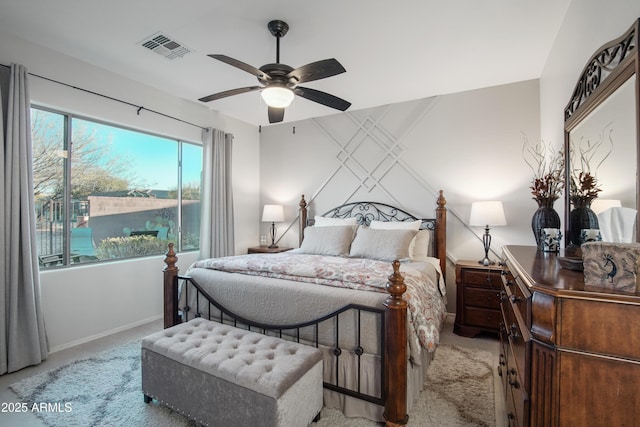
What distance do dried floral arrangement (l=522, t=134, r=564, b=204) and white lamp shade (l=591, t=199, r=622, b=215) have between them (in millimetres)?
588

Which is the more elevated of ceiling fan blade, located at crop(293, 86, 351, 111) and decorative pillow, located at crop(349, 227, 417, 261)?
ceiling fan blade, located at crop(293, 86, 351, 111)

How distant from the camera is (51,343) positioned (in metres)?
2.73

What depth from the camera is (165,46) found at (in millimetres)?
2670

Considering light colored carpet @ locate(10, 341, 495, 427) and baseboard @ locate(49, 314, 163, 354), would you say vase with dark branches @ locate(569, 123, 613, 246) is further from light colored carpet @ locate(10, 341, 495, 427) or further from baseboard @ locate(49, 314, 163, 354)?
baseboard @ locate(49, 314, 163, 354)

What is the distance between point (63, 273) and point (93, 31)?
216 cm

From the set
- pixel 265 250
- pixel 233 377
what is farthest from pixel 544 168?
pixel 265 250

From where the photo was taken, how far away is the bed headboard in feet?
11.5

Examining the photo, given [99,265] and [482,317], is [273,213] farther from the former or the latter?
[482,317]

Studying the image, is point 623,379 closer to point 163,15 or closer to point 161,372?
point 161,372

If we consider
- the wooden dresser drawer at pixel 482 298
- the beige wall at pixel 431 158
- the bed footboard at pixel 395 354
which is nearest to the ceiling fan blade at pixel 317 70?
the bed footboard at pixel 395 354

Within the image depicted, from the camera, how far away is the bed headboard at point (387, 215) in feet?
11.5

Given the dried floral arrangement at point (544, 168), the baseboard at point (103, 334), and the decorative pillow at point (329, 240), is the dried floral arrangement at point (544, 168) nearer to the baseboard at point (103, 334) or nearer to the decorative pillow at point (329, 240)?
the decorative pillow at point (329, 240)

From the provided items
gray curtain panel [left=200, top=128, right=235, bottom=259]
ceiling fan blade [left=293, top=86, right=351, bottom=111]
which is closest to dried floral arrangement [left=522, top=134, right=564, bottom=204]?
ceiling fan blade [left=293, top=86, right=351, bottom=111]

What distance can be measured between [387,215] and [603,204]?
8.54 ft
